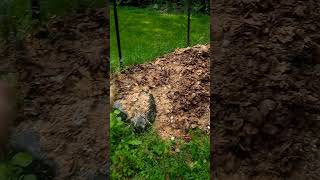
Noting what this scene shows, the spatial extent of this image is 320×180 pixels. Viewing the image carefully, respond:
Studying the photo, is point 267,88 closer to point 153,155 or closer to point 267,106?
point 267,106

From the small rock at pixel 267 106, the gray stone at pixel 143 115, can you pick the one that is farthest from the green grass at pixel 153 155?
the small rock at pixel 267 106

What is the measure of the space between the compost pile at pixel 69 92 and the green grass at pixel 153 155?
5.37 feet

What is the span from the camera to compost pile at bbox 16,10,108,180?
11.0 feet

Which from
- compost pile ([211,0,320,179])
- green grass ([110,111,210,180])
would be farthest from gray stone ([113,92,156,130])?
compost pile ([211,0,320,179])

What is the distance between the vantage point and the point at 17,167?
329 cm

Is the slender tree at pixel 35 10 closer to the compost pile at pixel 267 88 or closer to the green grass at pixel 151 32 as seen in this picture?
the compost pile at pixel 267 88

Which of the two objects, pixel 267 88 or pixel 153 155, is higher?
pixel 267 88

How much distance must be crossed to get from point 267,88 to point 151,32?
28.3 ft

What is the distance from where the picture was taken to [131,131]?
5867 mm

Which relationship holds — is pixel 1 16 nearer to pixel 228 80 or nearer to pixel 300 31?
pixel 228 80

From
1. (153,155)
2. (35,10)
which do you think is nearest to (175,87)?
(153,155)

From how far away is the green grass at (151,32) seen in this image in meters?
9.58

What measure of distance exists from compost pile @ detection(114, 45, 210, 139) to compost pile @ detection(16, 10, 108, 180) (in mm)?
2516

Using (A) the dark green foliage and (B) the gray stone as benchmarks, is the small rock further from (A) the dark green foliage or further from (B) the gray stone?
(B) the gray stone
